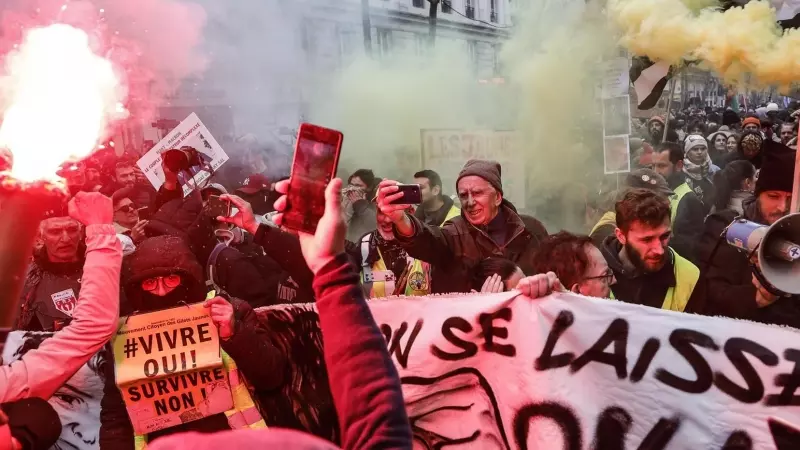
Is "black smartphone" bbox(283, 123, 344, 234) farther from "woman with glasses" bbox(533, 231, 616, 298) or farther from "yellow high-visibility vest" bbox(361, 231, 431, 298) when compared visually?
"yellow high-visibility vest" bbox(361, 231, 431, 298)

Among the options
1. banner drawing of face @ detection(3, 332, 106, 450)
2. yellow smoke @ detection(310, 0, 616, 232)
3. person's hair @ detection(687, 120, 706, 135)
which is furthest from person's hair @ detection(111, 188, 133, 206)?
person's hair @ detection(687, 120, 706, 135)

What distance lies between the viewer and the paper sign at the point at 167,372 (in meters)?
2.48

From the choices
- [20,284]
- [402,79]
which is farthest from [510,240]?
[20,284]

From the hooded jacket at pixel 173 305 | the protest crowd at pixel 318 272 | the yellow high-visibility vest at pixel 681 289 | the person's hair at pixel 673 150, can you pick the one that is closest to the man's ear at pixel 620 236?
the protest crowd at pixel 318 272

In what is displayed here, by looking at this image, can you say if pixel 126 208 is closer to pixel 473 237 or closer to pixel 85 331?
pixel 85 331

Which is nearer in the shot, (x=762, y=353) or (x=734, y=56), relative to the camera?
(x=762, y=353)

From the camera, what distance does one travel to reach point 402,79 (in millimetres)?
4770

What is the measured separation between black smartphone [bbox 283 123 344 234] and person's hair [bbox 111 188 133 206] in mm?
2646

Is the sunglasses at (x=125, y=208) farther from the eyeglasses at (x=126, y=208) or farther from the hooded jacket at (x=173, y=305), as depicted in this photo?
the hooded jacket at (x=173, y=305)

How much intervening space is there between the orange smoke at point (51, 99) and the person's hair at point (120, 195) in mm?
1485

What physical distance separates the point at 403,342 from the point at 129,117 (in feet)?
7.91

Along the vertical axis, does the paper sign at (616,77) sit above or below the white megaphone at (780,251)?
above

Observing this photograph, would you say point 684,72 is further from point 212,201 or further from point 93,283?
point 93,283

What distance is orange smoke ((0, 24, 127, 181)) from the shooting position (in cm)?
190
